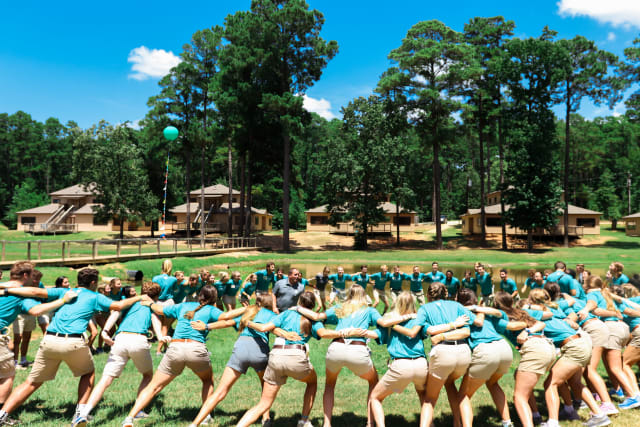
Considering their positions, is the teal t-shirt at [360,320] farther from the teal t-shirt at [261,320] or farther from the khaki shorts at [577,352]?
the khaki shorts at [577,352]

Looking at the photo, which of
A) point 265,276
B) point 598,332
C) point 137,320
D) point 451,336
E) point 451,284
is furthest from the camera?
point 451,284

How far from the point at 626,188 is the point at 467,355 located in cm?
7747

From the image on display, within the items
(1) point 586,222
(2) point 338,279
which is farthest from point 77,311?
(1) point 586,222

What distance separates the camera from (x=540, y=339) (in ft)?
16.7

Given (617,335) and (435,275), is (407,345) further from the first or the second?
(435,275)

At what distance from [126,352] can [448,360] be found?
161 inches

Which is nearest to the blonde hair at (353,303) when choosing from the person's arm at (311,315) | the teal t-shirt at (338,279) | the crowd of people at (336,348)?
the crowd of people at (336,348)

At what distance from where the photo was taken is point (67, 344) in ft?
16.8

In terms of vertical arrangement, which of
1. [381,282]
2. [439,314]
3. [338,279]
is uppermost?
[439,314]

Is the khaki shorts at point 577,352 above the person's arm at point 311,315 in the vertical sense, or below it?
below

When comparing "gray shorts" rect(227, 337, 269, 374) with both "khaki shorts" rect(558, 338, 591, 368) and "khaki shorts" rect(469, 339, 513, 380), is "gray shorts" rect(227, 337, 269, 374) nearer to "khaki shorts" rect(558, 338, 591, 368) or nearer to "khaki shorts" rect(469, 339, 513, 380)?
"khaki shorts" rect(469, 339, 513, 380)

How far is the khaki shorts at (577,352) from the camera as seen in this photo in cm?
524

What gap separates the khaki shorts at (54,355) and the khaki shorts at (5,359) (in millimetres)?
302

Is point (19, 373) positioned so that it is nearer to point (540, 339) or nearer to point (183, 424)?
point (183, 424)
